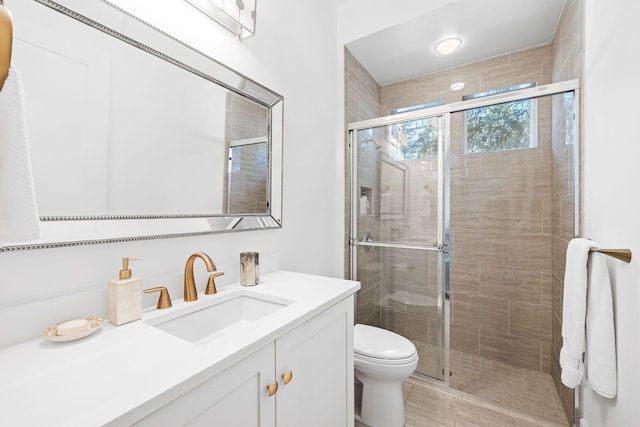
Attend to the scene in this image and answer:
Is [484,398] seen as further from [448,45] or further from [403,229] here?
[448,45]

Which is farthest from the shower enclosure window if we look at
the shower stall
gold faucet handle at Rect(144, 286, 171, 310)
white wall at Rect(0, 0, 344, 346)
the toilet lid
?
gold faucet handle at Rect(144, 286, 171, 310)

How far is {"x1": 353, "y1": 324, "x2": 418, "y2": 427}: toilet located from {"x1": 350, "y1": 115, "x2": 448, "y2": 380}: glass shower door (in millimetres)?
477

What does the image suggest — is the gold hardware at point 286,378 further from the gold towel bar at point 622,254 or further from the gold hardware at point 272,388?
the gold towel bar at point 622,254

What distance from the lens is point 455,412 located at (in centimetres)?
169

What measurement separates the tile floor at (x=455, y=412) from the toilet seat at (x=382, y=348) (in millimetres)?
426

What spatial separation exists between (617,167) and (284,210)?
4.71ft

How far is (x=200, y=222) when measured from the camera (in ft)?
3.78

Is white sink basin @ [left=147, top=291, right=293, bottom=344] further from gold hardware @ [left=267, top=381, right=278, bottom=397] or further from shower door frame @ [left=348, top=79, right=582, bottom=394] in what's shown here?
shower door frame @ [left=348, top=79, right=582, bottom=394]

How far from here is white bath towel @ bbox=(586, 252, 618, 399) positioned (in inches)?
41.0

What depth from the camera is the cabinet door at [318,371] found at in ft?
2.80

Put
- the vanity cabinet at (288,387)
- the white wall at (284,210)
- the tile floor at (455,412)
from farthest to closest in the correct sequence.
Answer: the tile floor at (455,412)
the white wall at (284,210)
the vanity cabinet at (288,387)

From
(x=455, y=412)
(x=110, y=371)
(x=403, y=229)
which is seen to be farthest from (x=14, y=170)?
(x=455, y=412)

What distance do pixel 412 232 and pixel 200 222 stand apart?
143cm

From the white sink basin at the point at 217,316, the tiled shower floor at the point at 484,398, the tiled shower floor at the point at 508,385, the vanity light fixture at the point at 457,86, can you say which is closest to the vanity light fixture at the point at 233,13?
the white sink basin at the point at 217,316
